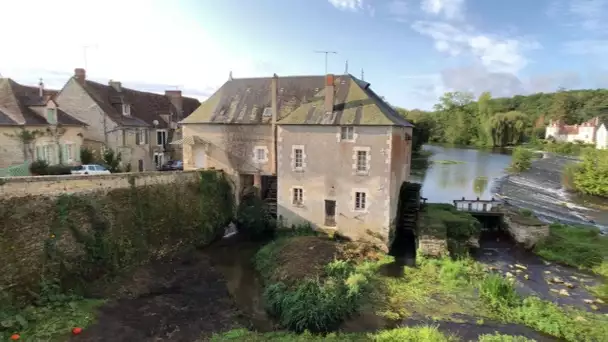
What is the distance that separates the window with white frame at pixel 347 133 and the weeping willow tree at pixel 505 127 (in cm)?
7601

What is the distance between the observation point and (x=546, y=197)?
112ft

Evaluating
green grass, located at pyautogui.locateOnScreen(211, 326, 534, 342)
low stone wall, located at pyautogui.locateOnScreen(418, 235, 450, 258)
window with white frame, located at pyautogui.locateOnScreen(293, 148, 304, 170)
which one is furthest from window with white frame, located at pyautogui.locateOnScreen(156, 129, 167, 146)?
green grass, located at pyautogui.locateOnScreen(211, 326, 534, 342)

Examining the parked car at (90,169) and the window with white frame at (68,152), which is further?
the window with white frame at (68,152)

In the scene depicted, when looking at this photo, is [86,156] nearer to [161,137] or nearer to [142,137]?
[142,137]

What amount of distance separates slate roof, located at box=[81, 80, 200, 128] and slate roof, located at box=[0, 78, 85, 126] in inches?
123

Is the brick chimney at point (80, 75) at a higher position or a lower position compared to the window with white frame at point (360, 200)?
higher

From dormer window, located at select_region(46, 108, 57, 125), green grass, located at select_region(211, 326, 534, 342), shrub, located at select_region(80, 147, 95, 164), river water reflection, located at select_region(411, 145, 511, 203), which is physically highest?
dormer window, located at select_region(46, 108, 57, 125)

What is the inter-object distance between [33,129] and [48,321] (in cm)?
→ 1506

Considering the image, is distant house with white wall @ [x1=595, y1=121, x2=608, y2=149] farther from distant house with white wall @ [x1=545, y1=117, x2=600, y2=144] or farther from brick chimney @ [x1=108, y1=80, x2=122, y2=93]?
brick chimney @ [x1=108, y1=80, x2=122, y2=93]

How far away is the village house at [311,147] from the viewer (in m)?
18.7

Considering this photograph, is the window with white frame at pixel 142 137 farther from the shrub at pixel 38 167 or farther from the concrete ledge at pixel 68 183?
the concrete ledge at pixel 68 183

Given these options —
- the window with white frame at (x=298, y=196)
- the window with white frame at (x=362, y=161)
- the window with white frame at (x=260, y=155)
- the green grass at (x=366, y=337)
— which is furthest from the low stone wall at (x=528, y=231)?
the window with white frame at (x=260, y=155)

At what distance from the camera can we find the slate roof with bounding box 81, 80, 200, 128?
87.3 ft

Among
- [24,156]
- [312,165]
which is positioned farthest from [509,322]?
[24,156]
